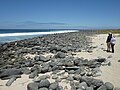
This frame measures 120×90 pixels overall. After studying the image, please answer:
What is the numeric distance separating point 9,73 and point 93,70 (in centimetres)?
398

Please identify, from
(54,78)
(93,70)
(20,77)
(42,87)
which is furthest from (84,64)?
(42,87)

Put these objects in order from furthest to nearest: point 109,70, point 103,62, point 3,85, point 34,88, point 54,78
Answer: point 103,62
point 109,70
point 54,78
point 3,85
point 34,88

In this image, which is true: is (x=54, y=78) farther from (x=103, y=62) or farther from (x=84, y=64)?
(x=103, y=62)

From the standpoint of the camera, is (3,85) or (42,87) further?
(3,85)

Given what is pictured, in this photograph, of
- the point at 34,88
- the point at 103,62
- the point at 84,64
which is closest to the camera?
the point at 34,88

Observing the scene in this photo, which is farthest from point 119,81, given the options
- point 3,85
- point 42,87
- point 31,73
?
point 3,85

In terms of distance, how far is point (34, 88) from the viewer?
23.7 feet

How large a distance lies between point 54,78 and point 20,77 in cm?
156

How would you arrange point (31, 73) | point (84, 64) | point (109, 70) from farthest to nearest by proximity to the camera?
point (84, 64) < point (109, 70) < point (31, 73)

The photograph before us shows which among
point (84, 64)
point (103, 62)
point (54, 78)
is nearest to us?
point (54, 78)

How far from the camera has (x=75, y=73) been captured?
31.5 ft

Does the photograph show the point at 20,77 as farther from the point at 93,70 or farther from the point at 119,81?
the point at 119,81

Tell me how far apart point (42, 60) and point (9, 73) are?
3.32 metres

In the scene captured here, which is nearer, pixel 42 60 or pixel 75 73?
pixel 75 73
